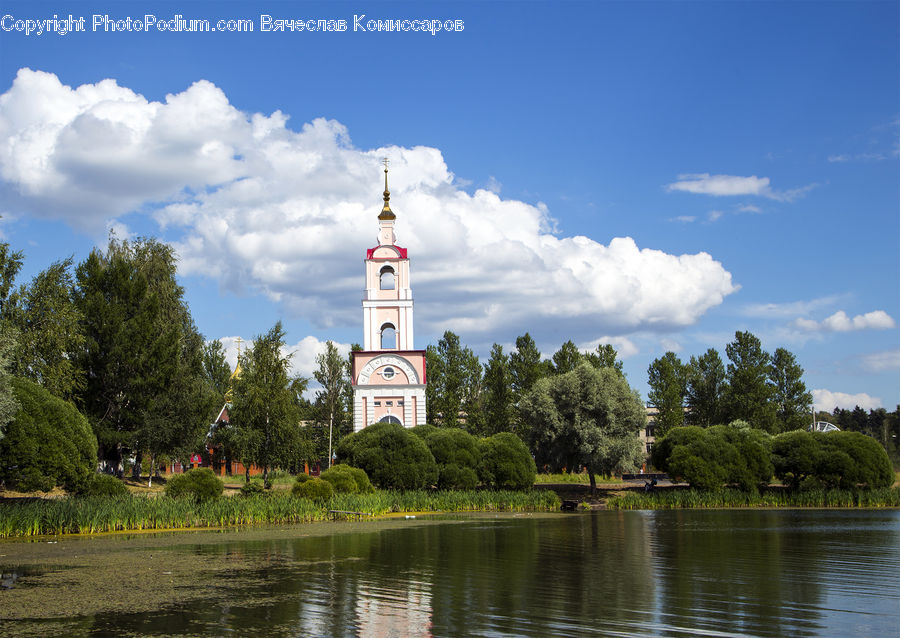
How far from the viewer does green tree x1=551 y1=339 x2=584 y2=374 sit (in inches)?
2982

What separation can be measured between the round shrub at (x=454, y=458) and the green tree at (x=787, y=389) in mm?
40369

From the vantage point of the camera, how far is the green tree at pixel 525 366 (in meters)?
74.6

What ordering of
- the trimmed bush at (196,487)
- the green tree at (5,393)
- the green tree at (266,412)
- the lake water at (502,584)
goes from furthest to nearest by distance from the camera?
1. the green tree at (266,412)
2. the trimmed bush at (196,487)
3. the green tree at (5,393)
4. the lake water at (502,584)

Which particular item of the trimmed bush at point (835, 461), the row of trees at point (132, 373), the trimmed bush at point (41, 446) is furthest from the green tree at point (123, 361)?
the trimmed bush at point (835, 461)

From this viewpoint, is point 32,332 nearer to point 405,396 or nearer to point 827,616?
point 405,396

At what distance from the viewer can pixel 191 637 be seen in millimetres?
12305

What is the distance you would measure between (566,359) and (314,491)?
4263 cm

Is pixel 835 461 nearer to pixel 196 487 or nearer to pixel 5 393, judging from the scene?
pixel 196 487

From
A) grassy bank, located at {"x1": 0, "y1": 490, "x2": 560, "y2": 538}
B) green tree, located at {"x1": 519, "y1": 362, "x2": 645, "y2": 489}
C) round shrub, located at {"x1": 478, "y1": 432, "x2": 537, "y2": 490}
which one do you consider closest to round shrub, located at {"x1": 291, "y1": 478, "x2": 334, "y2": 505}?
grassy bank, located at {"x1": 0, "y1": 490, "x2": 560, "y2": 538}

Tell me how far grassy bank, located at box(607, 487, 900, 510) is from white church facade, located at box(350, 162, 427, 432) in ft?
65.0

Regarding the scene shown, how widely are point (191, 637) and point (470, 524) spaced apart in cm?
2286

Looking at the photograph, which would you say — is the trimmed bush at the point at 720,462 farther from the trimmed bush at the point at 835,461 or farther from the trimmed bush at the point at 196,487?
the trimmed bush at the point at 196,487

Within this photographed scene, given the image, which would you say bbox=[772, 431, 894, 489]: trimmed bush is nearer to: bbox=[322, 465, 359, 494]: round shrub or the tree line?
Result: the tree line

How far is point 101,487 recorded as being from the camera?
107ft
